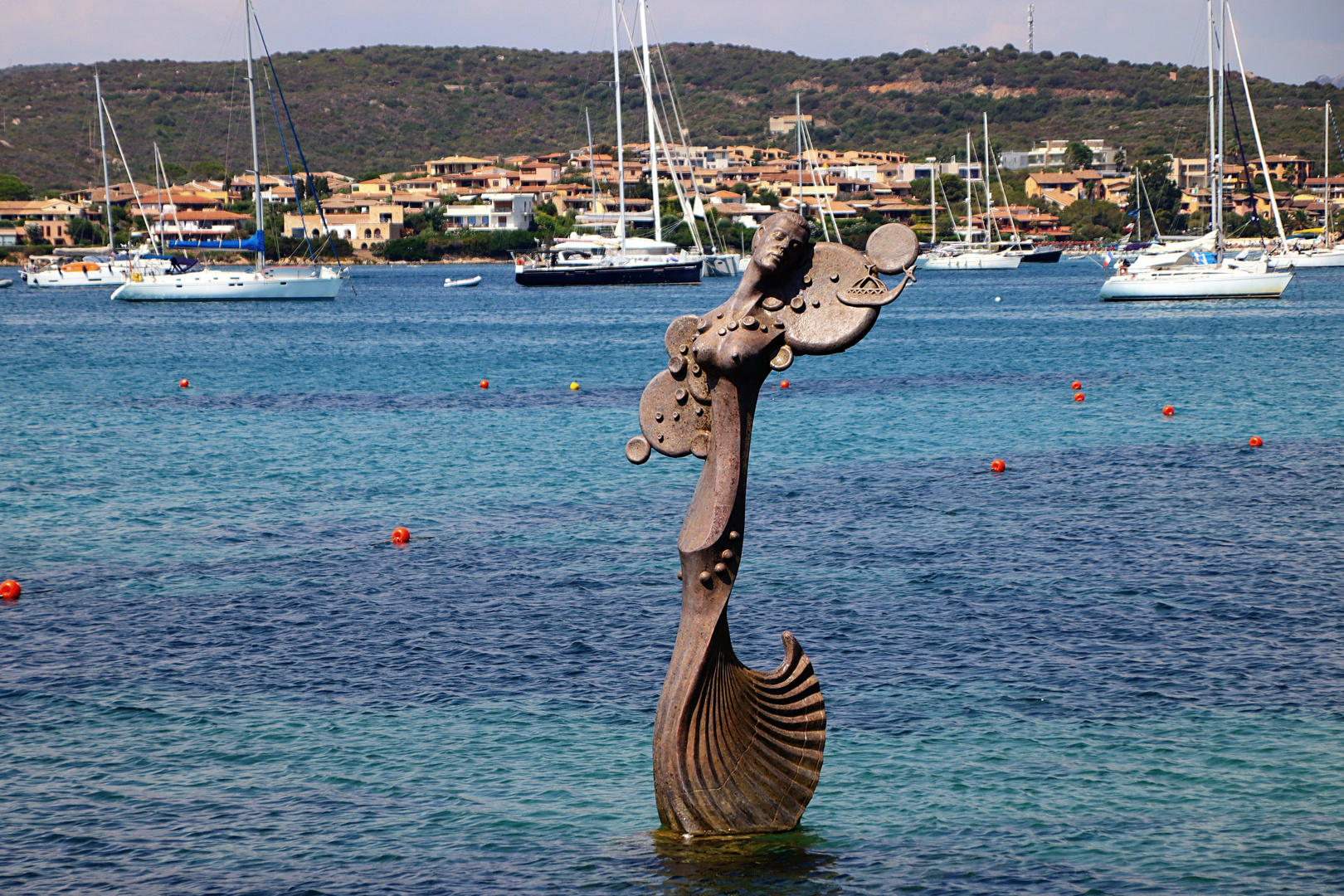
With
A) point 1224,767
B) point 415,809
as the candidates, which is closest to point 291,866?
point 415,809

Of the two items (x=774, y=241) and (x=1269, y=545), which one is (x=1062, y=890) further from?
(x=1269, y=545)

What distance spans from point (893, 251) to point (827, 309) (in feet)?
1.51

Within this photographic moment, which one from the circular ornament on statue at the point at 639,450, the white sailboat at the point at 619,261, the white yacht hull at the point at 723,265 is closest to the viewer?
the circular ornament on statue at the point at 639,450

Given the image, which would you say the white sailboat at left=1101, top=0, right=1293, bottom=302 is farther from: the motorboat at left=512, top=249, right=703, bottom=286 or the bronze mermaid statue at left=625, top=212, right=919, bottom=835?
the bronze mermaid statue at left=625, top=212, right=919, bottom=835

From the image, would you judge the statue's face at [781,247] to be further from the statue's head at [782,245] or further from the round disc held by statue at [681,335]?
the round disc held by statue at [681,335]

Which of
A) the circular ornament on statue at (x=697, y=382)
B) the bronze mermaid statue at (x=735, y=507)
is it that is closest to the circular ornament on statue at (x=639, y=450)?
the bronze mermaid statue at (x=735, y=507)

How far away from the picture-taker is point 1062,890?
7797mm

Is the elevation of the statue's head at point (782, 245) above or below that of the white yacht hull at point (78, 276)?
below

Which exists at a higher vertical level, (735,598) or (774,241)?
(774,241)

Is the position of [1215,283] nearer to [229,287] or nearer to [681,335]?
[229,287]

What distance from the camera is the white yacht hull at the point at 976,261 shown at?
136 metres

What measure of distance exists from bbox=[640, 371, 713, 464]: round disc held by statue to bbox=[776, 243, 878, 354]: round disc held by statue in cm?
65

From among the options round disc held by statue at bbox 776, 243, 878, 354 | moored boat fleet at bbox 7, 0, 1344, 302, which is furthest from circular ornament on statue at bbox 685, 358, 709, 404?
moored boat fleet at bbox 7, 0, 1344, 302

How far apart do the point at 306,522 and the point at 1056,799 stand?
12.9 meters
